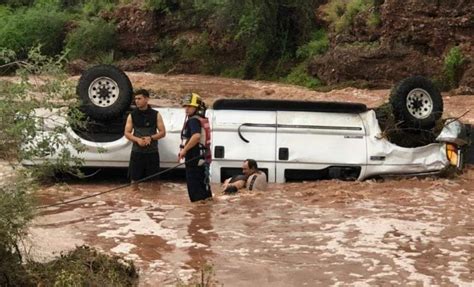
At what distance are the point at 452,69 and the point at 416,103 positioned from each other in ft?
39.7

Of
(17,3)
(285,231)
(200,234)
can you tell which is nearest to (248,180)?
(285,231)

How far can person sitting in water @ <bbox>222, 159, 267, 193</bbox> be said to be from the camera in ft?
34.9

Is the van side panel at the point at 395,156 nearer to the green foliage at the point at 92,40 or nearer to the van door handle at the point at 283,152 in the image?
the van door handle at the point at 283,152

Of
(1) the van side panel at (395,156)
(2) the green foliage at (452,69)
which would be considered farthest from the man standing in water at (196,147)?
(2) the green foliage at (452,69)

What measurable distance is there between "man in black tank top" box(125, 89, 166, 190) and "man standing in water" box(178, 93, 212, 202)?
93 centimetres

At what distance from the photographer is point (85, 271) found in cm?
578

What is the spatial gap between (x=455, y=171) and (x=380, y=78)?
1286 centimetres

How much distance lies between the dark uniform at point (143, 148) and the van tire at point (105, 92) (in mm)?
465

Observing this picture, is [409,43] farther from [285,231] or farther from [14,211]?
[14,211]

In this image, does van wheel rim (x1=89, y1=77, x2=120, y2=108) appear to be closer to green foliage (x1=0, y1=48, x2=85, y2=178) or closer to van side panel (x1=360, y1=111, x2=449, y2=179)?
van side panel (x1=360, y1=111, x2=449, y2=179)

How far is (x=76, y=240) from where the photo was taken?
8227 mm

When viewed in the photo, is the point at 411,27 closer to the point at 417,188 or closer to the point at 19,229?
the point at 417,188

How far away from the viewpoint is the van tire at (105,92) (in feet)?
36.2

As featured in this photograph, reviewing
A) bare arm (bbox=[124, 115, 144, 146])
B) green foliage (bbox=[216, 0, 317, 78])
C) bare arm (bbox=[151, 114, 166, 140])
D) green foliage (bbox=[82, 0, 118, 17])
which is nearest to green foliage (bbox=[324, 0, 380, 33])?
green foliage (bbox=[216, 0, 317, 78])
